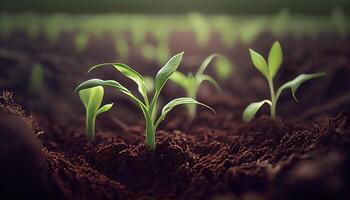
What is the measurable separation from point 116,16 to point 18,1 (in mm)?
1306

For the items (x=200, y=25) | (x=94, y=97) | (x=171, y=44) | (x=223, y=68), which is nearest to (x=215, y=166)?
(x=94, y=97)

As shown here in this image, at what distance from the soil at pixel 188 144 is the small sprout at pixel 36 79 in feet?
0.17

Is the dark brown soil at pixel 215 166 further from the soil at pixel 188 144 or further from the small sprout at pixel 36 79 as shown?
the small sprout at pixel 36 79

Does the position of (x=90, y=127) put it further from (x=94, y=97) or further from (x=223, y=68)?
(x=223, y=68)

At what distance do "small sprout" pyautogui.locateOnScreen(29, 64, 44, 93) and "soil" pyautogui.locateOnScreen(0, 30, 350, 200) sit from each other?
0.05 meters

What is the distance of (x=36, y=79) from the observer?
120 inches

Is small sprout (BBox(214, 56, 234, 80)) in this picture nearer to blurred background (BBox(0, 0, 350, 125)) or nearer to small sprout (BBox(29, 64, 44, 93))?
blurred background (BBox(0, 0, 350, 125))

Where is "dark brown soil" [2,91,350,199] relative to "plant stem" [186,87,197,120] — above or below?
below

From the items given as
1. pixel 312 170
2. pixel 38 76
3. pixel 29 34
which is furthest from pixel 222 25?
pixel 312 170

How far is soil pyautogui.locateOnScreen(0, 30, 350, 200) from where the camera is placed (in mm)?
1390

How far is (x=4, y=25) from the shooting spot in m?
4.50

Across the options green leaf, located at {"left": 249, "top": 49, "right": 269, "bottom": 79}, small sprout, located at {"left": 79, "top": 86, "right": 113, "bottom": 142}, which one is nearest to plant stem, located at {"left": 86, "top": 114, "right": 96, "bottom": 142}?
small sprout, located at {"left": 79, "top": 86, "right": 113, "bottom": 142}

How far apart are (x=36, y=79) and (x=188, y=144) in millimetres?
1517

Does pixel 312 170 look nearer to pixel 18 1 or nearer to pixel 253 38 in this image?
pixel 253 38
